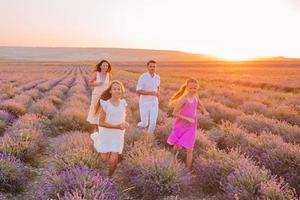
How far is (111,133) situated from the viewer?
6.45 m

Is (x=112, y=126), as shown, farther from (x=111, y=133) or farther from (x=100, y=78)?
(x=100, y=78)

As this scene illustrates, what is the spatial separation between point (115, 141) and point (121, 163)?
102 centimetres

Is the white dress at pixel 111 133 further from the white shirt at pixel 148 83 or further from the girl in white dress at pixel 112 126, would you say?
the white shirt at pixel 148 83

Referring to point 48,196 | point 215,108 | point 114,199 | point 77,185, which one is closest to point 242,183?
point 114,199

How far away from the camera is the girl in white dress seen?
6.40 metres

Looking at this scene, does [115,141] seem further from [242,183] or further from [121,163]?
[242,183]

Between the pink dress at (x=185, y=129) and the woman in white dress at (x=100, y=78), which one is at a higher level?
the woman in white dress at (x=100, y=78)

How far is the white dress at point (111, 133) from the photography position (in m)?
6.42

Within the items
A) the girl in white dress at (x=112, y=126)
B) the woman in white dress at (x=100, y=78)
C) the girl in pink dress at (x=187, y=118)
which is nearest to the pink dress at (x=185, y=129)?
the girl in pink dress at (x=187, y=118)

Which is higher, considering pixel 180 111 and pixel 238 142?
pixel 180 111

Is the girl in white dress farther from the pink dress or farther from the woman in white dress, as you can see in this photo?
the woman in white dress

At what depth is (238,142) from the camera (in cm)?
835

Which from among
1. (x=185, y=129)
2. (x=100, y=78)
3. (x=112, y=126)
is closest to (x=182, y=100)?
(x=185, y=129)

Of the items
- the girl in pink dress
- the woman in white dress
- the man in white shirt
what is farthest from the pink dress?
the woman in white dress
